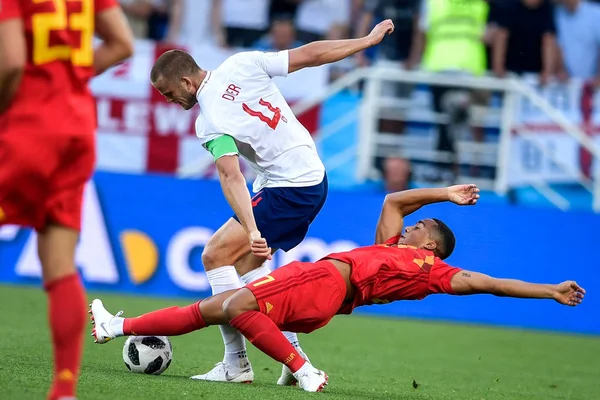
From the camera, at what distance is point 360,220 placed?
12.4 metres

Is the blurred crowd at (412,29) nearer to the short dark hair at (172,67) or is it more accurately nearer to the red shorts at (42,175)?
the short dark hair at (172,67)

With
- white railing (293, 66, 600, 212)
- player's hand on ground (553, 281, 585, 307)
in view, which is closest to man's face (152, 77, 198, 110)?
player's hand on ground (553, 281, 585, 307)

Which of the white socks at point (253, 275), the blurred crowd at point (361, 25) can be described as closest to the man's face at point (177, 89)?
the white socks at point (253, 275)

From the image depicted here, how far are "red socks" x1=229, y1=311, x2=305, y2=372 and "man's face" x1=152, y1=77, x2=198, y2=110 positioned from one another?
1.39 meters

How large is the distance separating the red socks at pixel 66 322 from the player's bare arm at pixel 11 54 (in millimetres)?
825

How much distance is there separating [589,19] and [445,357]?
306 inches

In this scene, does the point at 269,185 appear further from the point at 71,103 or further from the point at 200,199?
the point at 200,199

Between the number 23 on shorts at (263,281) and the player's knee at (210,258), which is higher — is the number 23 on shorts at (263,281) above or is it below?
above

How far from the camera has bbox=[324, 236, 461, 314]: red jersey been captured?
19.9ft

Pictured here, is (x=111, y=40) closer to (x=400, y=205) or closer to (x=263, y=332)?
(x=263, y=332)

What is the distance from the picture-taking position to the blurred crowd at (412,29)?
552 inches

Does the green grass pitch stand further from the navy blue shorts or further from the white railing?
the white railing

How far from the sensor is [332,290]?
6.02 meters

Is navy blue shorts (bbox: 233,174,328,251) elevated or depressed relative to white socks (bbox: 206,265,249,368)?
elevated
